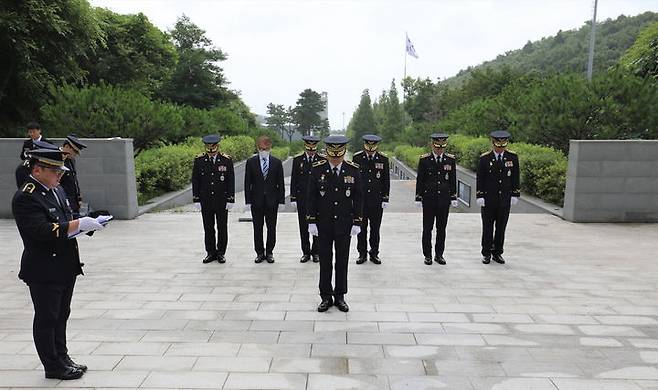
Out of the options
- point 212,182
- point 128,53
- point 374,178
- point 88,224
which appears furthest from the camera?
point 128,53

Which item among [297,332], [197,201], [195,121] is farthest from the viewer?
[195,121]

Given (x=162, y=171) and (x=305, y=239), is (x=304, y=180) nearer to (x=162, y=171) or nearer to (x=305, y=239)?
(x=305, y=239)

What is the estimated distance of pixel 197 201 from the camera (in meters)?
6.68

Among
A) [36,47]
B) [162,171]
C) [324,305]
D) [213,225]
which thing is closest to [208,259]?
[213,225]

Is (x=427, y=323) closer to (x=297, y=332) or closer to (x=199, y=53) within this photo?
(x=297, y=332)

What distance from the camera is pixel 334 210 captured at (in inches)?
193

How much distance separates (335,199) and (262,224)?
2131 mm

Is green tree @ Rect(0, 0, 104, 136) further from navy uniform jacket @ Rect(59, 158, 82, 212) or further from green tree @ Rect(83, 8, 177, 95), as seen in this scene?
navy uniform jacket @ Rect(59, 158, 82, 212)

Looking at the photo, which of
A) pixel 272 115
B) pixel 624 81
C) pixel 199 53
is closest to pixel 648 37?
pixel 624 81

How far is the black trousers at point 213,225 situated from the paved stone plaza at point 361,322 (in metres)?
0.31

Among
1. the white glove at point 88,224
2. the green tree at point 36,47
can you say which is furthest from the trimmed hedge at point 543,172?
the green tree at point 36,47

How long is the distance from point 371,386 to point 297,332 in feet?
3.68

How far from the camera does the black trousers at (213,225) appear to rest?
6703mm

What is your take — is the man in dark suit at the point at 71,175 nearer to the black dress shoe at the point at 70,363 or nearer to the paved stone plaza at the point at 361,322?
the paved stone plaza at the point at 361,322
